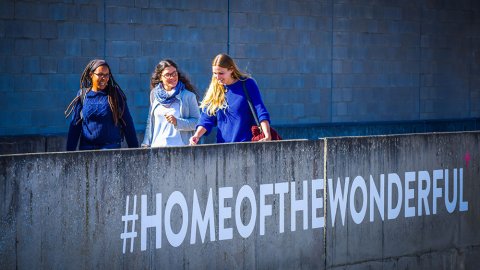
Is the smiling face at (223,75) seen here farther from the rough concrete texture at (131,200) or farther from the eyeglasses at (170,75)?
the rough concrete texture at (131,200)

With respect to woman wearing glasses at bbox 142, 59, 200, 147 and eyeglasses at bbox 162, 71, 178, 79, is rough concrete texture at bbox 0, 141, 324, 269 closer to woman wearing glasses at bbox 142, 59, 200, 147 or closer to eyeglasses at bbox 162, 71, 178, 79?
woman wearing glasses at bbox 142, 59, 200, 147

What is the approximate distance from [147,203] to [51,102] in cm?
695

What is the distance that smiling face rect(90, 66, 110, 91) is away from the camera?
8969 millimetres

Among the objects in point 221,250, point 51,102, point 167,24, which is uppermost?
point 167,24

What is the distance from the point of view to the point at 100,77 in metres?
8.97

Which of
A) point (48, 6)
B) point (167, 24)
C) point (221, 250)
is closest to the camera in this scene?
point (221, 250)

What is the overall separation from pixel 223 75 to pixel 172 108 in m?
0.73

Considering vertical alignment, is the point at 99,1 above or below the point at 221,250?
above

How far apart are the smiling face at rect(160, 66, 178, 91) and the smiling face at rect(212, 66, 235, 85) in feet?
1.86

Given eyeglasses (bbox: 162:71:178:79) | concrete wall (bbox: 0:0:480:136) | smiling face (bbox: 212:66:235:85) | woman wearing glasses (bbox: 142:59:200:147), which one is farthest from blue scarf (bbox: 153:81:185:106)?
concrete wall (bbox: 0:0:480:136)

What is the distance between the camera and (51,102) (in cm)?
1369

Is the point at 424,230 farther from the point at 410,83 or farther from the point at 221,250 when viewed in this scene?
the point at 410,83

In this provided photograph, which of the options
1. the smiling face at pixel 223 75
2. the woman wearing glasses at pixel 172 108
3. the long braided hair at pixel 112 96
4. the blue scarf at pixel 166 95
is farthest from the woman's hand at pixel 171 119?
the smiling face at pixel 223 75

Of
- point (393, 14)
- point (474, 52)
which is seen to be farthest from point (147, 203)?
point (474, 52)
